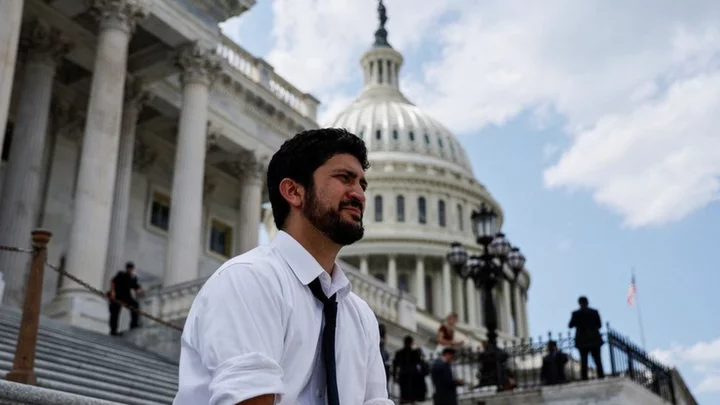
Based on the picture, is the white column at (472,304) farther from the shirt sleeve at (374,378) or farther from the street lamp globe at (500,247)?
the shirt sleeve at (374,378)

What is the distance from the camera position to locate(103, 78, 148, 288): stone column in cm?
2152

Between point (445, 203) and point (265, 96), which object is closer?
point (265, 96)

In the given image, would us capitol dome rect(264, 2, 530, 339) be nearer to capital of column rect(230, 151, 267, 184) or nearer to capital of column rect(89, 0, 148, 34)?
capital of column rect(230, 151, 267, 184)

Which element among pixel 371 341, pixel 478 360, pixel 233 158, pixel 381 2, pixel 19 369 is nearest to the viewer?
pixel 371 341

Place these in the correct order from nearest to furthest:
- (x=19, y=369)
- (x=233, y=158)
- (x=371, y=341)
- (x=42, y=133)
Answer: (x=371, y=341)
(x=19, y=369)
(x=42, y=133)
(x=233, y=158)

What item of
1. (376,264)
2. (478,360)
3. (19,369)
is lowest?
(19,369)

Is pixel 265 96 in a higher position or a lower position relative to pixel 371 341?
higher

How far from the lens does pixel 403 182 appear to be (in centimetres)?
8344

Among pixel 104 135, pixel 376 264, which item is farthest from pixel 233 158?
pixel 376 264

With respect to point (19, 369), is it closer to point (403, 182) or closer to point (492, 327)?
point (492, 327)

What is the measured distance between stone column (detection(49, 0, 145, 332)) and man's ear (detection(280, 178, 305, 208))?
48.2 feet

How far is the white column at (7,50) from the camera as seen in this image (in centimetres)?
1576

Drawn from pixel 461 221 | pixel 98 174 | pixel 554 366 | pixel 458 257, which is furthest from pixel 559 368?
pixel 461 221

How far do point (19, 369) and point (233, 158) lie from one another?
20977 millimetres
